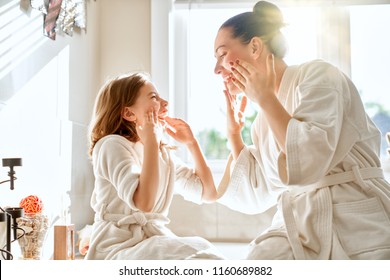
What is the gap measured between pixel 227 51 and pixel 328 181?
37 centimetres

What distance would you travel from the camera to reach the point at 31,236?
3.22ft

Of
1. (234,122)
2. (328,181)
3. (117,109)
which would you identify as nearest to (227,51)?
(234,122)

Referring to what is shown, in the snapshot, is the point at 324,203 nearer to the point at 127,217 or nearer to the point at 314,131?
the point at 314,131

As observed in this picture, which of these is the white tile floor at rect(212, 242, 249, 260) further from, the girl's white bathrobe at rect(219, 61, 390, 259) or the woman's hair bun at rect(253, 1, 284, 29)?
the woman's hair bun at rect(253, 1, 284, 29)

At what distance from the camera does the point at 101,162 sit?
99 cm

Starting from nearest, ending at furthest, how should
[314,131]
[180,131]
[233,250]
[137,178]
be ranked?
[314,131]
[137,178]
[180,131]
[233,250]

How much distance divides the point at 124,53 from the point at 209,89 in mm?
297

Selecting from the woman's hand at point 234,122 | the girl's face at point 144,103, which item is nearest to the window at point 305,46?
the woman's hand at point 234,122

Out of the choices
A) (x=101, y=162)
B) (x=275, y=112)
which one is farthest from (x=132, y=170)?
(x=275, y=112)

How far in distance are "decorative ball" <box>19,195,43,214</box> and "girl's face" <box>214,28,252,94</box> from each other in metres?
0.47

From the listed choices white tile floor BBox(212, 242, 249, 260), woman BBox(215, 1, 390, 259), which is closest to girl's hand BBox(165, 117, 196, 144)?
woman BBox(215, 1, 390, 259)

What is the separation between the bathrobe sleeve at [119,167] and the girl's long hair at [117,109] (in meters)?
0.08
